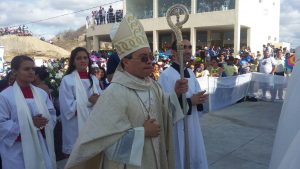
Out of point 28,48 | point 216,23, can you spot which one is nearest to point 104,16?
point 28,48

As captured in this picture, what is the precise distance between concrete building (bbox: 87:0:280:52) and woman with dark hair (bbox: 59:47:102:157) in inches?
883

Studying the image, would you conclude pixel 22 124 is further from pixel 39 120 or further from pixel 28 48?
pixel 28 48

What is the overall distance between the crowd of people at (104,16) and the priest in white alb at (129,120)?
93.6 ft

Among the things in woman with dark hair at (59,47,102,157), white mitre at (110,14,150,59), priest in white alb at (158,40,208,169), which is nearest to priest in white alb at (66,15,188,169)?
white mitre at (110,14,150,59)

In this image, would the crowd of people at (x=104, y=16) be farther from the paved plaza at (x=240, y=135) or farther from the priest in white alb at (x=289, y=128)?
the priest in white alb at (x=289, y=128)

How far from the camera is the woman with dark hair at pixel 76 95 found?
4.70 metres

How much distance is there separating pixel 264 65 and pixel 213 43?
18.4m

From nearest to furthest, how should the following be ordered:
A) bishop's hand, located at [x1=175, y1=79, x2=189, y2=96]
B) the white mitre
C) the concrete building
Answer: the white mitre
bishop's hand, located at [x1=175, y1=79, x2=189, y2=96]
the concrete building

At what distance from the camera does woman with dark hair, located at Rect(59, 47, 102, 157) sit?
470cm

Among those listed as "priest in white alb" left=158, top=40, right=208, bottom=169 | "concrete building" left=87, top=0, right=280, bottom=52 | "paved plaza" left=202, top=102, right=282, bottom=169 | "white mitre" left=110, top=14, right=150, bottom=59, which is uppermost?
"concrete building" left=87, top=0, right=280, bottom=52

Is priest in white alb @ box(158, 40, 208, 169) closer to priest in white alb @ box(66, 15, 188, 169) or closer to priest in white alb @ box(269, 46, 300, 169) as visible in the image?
priest in white alb @ box(66, 15, 188, 169)

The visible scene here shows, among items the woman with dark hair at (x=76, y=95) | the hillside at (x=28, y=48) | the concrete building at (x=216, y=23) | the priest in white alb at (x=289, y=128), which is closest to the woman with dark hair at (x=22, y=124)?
the woman with dark hair at (x=76, y=95)

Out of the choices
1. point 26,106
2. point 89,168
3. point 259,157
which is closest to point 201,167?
point 89,168

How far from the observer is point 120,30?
9.35 ft
